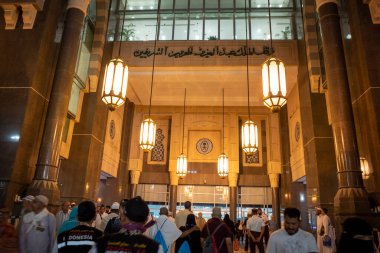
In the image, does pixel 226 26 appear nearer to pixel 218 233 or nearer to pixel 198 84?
pixel 198 84

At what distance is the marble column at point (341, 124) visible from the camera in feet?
17.6

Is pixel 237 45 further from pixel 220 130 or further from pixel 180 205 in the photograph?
pixel 180 205

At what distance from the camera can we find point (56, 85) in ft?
21.5

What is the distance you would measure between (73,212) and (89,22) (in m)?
7.79

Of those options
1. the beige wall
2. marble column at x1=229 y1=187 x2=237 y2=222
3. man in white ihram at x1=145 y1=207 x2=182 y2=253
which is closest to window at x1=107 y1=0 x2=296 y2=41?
the beige wall

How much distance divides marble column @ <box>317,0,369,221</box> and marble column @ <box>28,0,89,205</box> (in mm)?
5652

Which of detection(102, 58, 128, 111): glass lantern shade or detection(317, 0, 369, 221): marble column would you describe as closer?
detection(102, 58, 128, 111): glass lantern shade

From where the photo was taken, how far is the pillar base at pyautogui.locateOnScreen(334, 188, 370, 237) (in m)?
5.20

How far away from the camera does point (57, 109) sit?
6.42m

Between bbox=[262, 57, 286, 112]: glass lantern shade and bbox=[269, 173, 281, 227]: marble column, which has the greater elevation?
bbox=[262, 57, 286, 112]: glass lantern shade

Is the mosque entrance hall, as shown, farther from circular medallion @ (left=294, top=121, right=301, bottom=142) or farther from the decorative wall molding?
circular medallion @ (left=294, top=121, right=301, bottom=142)

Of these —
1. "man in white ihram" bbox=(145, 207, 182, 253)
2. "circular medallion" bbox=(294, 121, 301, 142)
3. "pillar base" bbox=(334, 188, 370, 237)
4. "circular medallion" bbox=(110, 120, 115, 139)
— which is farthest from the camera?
"circular medallion" bbox=(110, 120, 115, 139)

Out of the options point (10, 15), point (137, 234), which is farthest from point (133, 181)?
point (137, 234)

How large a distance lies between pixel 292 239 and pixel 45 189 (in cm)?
497
